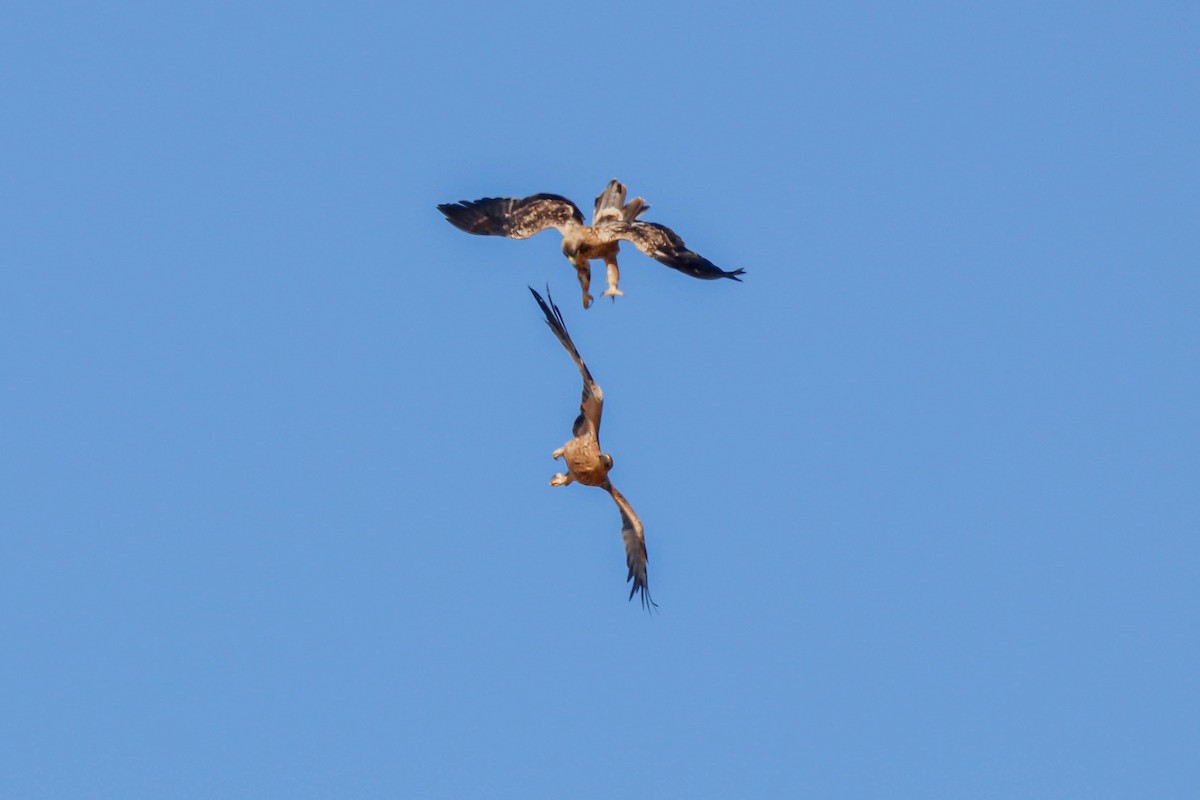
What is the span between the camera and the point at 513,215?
3516 centimetres

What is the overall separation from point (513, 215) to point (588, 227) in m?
1.52

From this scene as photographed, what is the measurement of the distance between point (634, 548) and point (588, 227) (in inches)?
168

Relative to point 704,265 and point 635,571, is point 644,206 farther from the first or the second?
point 635,571

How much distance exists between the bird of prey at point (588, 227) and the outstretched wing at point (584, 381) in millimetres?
451

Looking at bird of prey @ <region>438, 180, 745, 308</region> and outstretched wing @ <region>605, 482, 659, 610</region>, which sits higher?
bird of prey @ <region>438, 180, 745, 308</region>

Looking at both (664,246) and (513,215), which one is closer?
(664,246)

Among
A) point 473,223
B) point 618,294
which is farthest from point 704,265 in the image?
point 473,223

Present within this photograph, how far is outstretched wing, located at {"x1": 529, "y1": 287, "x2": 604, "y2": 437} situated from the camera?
1291 inches

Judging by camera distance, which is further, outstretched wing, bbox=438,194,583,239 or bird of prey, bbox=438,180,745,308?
outstretched wing, bbox=438,194,583,239

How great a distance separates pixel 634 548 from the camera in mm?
34688

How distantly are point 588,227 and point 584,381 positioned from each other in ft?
7.35

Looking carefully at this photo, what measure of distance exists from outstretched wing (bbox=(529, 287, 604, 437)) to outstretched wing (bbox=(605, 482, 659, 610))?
195cm

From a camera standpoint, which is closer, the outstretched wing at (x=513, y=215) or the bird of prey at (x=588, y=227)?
the bird of prey at (x=588, y=227)

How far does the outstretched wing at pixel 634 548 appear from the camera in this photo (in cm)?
3456
